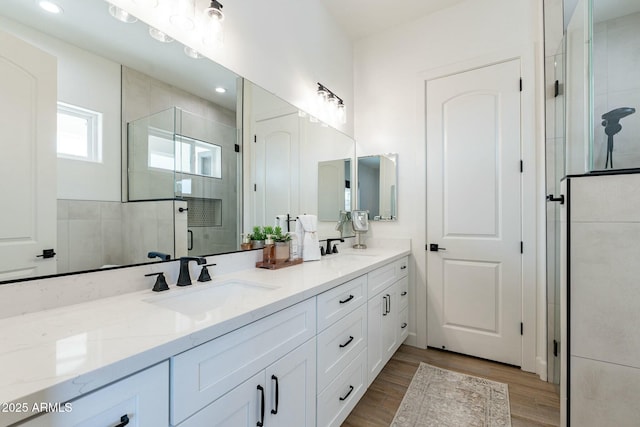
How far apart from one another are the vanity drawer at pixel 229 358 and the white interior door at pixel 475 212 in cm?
176

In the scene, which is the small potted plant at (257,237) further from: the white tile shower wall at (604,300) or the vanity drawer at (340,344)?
the white tile shower wall at (604,300)

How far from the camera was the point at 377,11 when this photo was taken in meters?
2.49

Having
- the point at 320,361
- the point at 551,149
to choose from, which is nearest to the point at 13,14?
the point at 320,361

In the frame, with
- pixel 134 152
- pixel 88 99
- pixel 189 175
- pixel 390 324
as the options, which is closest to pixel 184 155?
pixel 189 175

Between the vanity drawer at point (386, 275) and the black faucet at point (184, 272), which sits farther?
the vanity drawer at point (386, 275)

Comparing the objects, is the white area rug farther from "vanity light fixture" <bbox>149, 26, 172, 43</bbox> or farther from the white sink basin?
"vanity light fixture" <bbox>149, 26, 172, 43</bbox>

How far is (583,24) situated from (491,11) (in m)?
1.06

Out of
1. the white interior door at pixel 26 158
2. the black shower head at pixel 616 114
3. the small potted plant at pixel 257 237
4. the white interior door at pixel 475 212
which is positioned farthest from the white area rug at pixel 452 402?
the white interior door at pixel 26 158

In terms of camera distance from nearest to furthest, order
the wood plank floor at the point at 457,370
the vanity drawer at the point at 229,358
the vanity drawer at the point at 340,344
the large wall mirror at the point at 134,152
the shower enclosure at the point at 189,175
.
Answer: the vanity drawer at the point at 229,358, the large wall mirror at the point at 134,152, the shower enclosure at the point at 189,175, the vanity drawer at the point at 340,344, the wood plank floor at the point at 457,370

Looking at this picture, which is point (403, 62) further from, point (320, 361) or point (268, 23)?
point (320, 361)

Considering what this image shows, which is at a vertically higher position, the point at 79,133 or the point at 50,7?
the point at 50,7

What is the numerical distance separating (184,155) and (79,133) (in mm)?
409

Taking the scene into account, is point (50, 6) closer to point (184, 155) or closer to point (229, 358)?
point (184, 155)

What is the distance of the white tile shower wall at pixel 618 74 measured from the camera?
4.22 ft
